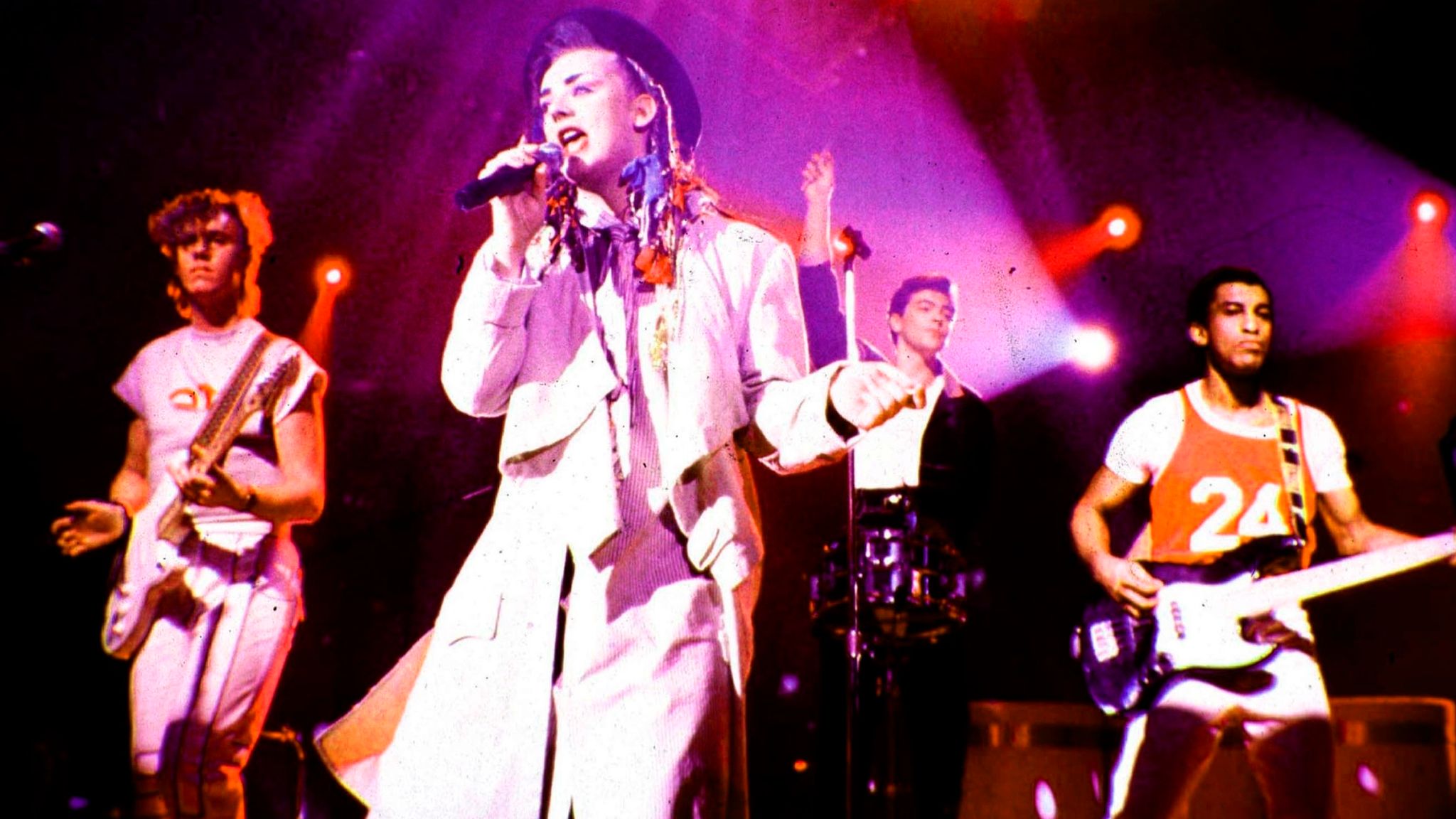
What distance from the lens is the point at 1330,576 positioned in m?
3.08

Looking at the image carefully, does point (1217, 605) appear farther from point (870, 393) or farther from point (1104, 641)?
point (870, 393)

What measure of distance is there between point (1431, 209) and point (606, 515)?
3.25 meters

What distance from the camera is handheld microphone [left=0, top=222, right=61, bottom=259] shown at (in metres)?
2.34

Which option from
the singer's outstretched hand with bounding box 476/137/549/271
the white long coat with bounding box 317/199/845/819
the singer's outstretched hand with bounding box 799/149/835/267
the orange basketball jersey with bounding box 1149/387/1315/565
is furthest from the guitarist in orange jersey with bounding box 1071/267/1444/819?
the singer's outstretched hand with bounding box 476/137/549/271

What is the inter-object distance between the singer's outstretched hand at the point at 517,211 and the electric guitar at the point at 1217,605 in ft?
6.41

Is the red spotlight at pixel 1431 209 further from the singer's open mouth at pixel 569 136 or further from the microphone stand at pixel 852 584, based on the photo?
the singer's open mouth at pixel 569 136

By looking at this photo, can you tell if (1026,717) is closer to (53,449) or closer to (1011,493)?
(1011,493)

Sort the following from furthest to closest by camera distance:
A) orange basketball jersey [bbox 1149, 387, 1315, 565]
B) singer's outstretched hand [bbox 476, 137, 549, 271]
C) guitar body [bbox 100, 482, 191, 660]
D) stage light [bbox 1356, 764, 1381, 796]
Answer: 1. orange basketball jersey [bbox 1149, 387, 1315, 565]
2. stage light [bbox 1356, 764, 1381, 796]
3. guitar body [bbox 100, 482, 191, 660]
4. singer's outstretched hand [bbox 476, 137, 549, 271]

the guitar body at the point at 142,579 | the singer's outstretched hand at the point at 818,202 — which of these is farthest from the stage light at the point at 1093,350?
the guitar body at the point at 142,579

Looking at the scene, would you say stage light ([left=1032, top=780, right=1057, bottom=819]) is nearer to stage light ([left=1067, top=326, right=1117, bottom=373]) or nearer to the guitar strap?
the guitar strap

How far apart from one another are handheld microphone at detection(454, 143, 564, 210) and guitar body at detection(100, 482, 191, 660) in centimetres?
138

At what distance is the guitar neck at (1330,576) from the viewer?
308 cm

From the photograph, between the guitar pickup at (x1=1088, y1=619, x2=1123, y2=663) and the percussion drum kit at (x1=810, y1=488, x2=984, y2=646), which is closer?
the percussion drum kit at (x1=810, y1=488, x2=984, y2=646)

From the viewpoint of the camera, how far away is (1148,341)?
13.2 feet
